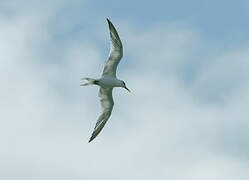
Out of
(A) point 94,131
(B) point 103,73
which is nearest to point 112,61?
(B) point 103,73

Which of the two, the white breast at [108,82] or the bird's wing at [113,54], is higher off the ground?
the bird's wing at [113,54]

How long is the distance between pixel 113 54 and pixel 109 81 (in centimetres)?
203

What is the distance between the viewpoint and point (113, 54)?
58688 millimetres

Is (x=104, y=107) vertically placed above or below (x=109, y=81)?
below

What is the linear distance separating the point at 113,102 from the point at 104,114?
1.08 meters

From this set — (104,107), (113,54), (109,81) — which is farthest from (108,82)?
(104,107)

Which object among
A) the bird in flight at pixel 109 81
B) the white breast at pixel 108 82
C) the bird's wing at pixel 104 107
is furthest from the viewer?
the bird's wing at pixel 104 107

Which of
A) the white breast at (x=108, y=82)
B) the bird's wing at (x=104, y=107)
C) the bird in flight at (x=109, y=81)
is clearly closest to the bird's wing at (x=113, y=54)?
the bird in flight at (x=109, y=81)

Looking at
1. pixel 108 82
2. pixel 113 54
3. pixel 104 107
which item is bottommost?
pixel 104 107

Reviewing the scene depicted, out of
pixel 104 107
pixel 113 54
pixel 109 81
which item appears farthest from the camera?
pixel 104 107

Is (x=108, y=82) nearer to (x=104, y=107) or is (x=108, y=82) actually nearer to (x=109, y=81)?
(x=109, y=81)

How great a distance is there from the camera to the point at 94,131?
201 feet

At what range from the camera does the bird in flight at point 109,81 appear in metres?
58.0

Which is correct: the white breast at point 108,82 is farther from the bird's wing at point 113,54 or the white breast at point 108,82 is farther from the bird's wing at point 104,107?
the bird's wing at point 104,107
